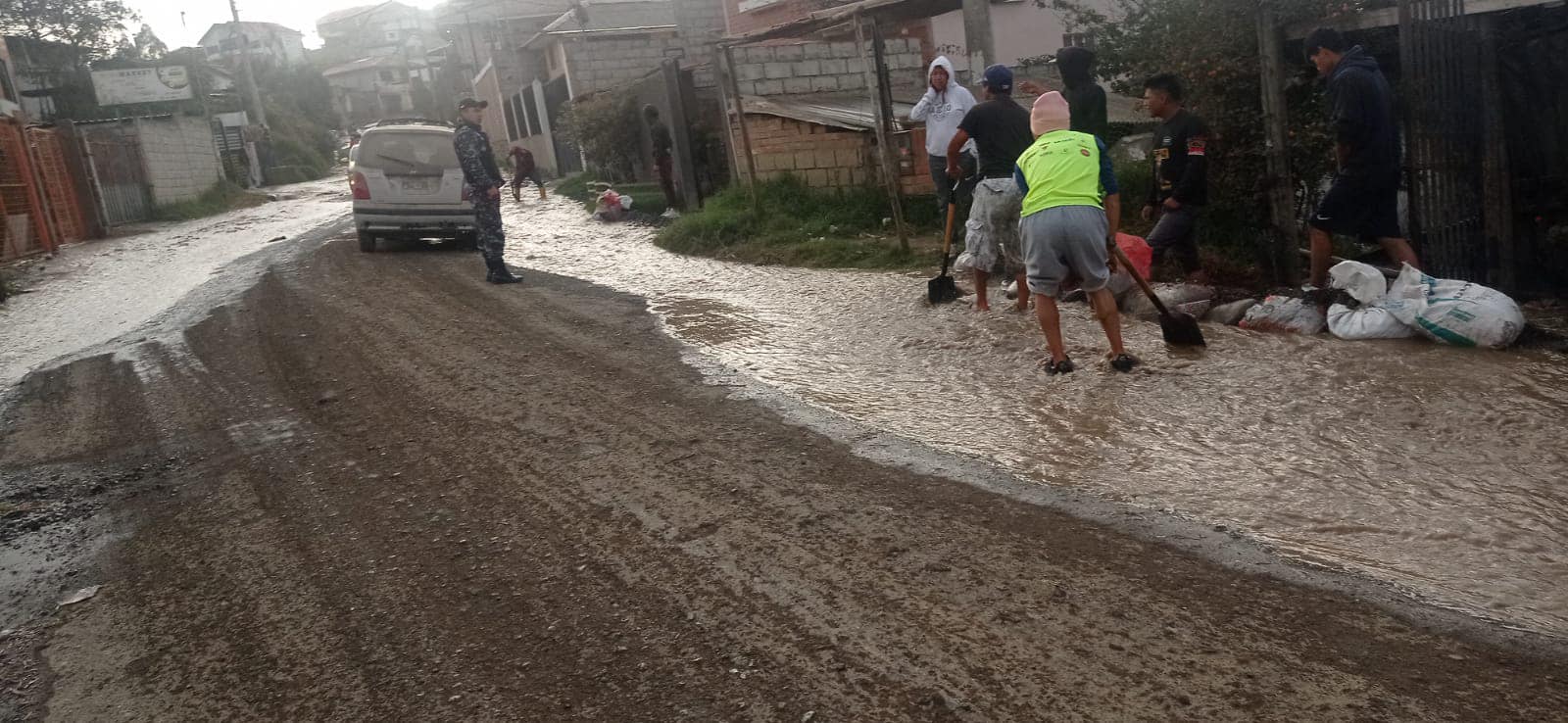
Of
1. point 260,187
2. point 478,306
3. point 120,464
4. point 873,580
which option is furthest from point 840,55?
point 260,187

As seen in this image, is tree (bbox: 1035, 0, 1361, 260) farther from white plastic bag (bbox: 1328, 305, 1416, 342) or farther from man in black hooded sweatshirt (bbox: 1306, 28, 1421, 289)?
white plastic bag (bbox: 1328, 305, 1416, 342)

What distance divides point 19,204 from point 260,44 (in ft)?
203

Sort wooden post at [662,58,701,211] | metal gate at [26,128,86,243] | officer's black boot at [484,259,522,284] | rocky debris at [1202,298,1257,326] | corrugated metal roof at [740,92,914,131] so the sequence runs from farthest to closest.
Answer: metal gate at [26,128,86,243] → wooden post at [662,58,701,211] → corrugated metal roof at [740,92,914,131] → officer's black boot at [484,259,522,284] → rocky debris at [1202,298,1257,326]

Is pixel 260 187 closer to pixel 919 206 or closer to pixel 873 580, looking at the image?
pixel 919 206

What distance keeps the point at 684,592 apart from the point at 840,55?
44.3 feet

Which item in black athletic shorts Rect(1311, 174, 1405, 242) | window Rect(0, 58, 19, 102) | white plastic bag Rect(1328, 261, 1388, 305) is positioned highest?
window Rect(0, 58, 19, 102)

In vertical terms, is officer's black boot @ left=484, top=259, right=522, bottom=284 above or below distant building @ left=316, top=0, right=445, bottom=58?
below

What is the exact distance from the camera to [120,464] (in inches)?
219

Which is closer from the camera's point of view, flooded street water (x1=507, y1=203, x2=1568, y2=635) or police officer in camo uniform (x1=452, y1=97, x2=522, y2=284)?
flooded street water (x1=507, y1=203, x2=1568, y2=635)

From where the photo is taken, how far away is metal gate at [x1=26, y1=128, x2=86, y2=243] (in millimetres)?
20477

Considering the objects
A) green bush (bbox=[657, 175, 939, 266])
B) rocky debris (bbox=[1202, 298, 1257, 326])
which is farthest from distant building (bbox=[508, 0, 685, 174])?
rocky debris (bbox=[1202, 298, 1257, 326])

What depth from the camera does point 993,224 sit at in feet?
24.4

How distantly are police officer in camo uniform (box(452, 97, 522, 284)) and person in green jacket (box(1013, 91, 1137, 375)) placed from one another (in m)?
6.09

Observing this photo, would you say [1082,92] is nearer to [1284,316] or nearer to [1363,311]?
[1284,316]
